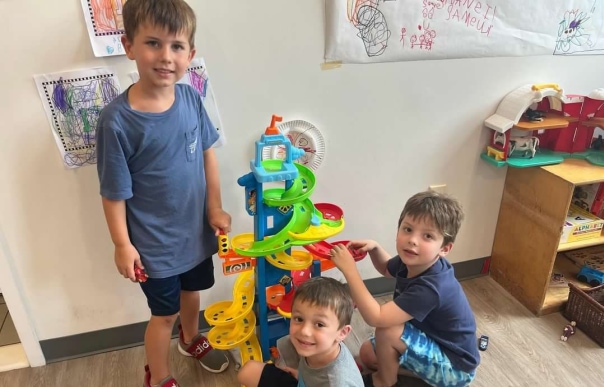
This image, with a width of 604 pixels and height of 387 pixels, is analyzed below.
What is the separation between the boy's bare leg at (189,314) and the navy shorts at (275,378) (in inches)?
12.3

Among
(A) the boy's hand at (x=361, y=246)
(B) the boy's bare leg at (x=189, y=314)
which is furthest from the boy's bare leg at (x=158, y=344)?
(A) the boy's hand at (x=361, y=246)

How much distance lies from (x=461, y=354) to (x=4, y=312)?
64.2 inches

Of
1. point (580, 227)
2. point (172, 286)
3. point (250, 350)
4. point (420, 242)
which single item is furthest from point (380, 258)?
point (580, 227)

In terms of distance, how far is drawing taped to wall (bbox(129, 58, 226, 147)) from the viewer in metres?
1.25

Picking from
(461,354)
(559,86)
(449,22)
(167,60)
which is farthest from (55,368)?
(559,86)

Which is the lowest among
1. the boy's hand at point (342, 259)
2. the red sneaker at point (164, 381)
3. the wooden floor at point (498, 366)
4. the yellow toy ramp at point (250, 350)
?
the wooden floor at point (498, 366)

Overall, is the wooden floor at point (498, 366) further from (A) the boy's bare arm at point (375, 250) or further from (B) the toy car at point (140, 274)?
(B) the toy car at point (140, 274)

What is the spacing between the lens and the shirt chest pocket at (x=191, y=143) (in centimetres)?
113

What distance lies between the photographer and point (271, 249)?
119cm

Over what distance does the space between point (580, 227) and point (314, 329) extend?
120cm

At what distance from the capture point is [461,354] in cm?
123

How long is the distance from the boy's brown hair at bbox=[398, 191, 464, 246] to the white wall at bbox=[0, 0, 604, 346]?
0.40m

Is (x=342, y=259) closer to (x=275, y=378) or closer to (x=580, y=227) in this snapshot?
(x=275, y=378)

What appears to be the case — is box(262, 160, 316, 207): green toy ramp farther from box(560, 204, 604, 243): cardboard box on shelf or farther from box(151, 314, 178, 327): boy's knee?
box(560, 204, 604, 243): cardboard box on shelf
